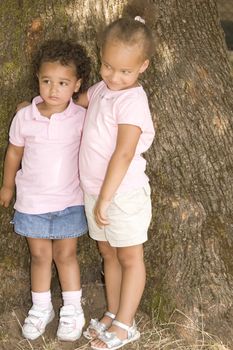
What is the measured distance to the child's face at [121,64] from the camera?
10.2 ft

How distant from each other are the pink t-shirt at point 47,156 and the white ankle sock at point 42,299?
504 mm

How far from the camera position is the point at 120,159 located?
124 inches

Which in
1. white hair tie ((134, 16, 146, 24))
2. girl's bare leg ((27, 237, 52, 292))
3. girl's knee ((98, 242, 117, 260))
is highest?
white hair tie ((134, 16, 146, 24))

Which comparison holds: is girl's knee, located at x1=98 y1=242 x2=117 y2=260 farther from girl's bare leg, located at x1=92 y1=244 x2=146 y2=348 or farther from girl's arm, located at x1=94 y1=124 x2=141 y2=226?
girl's arm, located at x1=94 y1=124 x2=141 y2=226

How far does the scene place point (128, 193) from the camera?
3320mm

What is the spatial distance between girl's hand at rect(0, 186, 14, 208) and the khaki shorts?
0.45 metres

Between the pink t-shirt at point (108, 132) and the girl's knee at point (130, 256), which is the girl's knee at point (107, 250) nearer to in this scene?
the girl's knee at point (130, 256)

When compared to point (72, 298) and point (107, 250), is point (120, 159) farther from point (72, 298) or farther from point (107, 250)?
point (72, 298)

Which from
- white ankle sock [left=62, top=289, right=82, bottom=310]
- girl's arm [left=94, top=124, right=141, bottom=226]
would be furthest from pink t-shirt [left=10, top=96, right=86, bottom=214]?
white ankle sock [left=62, top=289, right=82, bottom=310]

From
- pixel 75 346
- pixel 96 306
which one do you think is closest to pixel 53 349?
pixel 75 346

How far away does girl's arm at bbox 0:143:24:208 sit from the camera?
11.6ft

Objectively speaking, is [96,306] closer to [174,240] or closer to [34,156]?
[174,240]

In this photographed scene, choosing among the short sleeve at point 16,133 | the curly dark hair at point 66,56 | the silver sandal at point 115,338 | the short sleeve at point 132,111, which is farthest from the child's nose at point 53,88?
the silver sandal at point 115,338

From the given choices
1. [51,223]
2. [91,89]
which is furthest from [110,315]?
[91,89]
